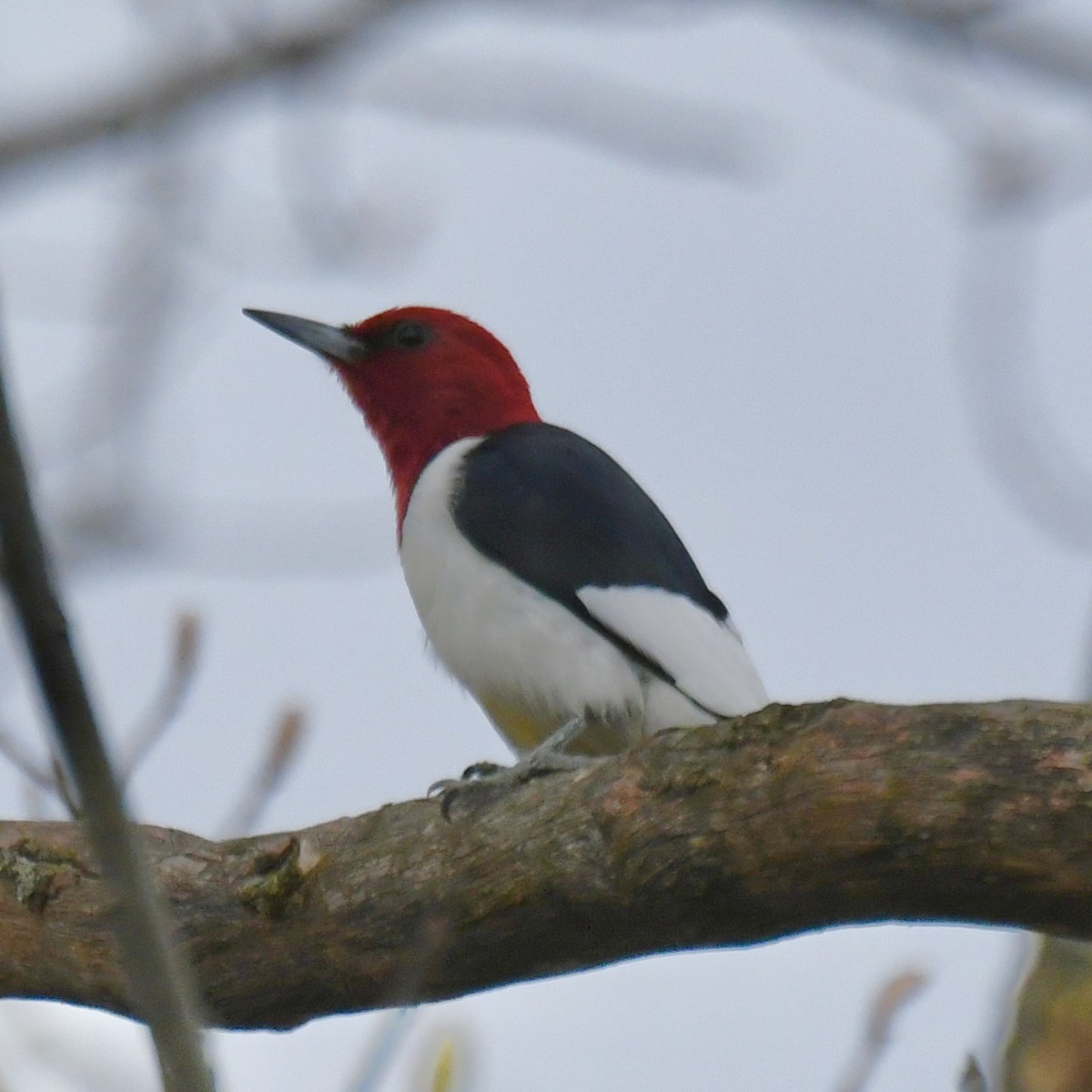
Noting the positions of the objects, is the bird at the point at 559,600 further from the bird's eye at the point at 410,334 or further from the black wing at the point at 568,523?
the bird's eye at the point at 410,334

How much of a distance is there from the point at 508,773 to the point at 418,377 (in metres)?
2.33

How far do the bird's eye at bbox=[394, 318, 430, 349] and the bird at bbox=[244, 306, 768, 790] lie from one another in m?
0.59

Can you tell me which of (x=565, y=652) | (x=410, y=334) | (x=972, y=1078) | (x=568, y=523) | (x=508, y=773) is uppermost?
(x=410, y=334)

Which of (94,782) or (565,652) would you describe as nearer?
(94,782)

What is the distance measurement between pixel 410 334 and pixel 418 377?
0.28 m

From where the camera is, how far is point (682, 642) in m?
4.58

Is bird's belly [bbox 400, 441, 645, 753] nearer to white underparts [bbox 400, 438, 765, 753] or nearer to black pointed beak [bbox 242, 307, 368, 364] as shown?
white underparts [bbox 400, 438, 765, 753]

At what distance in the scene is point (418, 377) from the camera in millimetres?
5828

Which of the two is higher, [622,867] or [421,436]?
[421,436]

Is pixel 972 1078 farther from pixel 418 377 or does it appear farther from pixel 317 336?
pixel 317 336

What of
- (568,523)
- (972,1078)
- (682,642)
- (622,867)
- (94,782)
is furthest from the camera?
(568,523)

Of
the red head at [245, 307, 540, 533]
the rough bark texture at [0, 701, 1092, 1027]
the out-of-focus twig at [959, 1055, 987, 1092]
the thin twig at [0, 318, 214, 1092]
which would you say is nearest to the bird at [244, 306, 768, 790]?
the red head at [245, 307, 540, 533]

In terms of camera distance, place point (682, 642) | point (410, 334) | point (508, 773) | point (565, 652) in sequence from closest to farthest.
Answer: point (508, 773), point (565, 652), point (682, 642), point (410, 334)

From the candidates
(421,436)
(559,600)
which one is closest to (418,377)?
(421,436)
